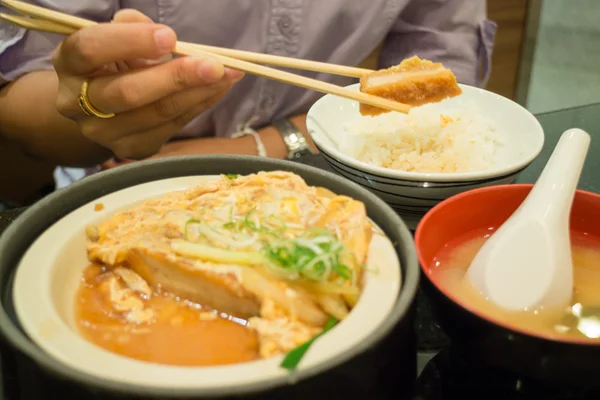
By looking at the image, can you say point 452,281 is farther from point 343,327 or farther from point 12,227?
point 12,227

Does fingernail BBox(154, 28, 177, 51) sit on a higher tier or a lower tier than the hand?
higher

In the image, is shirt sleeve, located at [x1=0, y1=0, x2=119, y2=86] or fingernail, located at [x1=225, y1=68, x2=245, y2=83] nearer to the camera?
fingernail, located at [x1=225, y1=68, x2=245, y2=83]

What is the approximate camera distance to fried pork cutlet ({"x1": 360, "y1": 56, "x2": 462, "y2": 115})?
1.26 metres

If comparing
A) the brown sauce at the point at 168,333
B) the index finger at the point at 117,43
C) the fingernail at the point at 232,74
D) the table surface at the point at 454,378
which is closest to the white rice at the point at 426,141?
the fingernail at the point at 232,74

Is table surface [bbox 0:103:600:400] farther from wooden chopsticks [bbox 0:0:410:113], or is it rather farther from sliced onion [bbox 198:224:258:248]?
wooden chopsticks [bbox 0:0:410:113]

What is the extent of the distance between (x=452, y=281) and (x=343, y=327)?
1.09 feet

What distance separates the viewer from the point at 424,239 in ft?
3.01

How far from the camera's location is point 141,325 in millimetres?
751

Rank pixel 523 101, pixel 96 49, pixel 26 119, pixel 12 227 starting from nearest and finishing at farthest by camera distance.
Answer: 1. pixel 12 227
2. pixel 96 49
3. pixel 26 119
4. pixel 523 101

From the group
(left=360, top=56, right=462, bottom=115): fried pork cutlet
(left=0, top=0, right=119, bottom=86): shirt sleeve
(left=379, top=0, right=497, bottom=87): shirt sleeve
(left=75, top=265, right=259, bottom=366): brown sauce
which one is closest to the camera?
A: (left=75, top=265, right=259, bottom=366): brown sauce

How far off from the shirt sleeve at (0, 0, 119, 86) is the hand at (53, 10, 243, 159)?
1.06 feet

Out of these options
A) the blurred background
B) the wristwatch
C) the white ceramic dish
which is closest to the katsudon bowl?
the white ceramic dish

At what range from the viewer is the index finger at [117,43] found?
109 centimetres

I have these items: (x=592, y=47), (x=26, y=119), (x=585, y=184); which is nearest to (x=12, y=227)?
(x=26, y=119)
